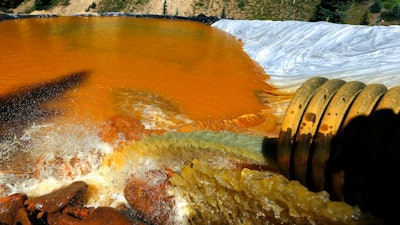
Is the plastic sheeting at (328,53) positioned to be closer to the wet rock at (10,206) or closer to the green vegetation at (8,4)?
the wet rock at (10,206)

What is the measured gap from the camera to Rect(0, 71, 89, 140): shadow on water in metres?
5.08

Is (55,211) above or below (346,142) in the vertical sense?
below

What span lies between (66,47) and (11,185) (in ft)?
24.6

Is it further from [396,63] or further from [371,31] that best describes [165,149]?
[371,31]

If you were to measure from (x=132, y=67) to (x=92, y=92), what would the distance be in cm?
209

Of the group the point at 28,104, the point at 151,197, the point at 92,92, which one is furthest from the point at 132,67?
the point at 151,197

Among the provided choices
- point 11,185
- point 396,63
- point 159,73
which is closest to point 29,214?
point 11,185

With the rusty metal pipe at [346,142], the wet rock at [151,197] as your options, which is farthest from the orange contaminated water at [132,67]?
the rusty metal pipe at [346,142]

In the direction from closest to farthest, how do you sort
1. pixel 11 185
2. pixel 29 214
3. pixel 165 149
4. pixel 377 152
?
pixel 377 152 < pixel 29 214 < pixel 11 185 < pixel 165 149

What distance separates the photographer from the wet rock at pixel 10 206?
343 cm

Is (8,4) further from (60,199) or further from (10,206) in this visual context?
(60,199)

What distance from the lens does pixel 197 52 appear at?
10.7m

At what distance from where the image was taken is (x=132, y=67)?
335 inches

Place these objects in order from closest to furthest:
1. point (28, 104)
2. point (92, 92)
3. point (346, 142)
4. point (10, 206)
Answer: point (346, 142)
point (10, 206)
point (28, 104)
point (92, 92)
